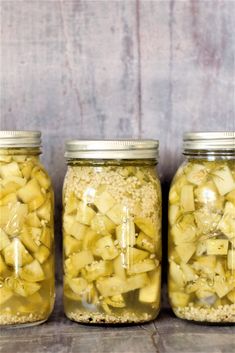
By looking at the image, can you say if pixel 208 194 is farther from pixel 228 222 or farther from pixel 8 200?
pixel 8 200

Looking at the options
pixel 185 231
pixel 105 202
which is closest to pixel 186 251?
pixel 185 231

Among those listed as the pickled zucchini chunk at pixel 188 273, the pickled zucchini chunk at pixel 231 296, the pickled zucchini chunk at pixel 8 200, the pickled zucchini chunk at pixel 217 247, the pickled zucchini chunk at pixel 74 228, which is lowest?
the pickled zucchini chunk at pixel 231 296

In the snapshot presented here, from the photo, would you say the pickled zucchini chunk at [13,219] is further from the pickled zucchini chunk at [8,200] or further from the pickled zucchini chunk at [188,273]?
the pickled zucchini chunk at [188,273]

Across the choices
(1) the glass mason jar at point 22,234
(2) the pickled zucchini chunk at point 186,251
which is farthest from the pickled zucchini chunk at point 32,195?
(2) the pickled zucchini chunk at point 186,251

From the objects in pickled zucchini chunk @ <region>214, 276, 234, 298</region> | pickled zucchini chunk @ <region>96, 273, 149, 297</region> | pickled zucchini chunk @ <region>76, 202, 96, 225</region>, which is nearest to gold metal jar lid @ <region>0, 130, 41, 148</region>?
pickled zucchini chunk @ <region>76, 202, 96, 225</region>

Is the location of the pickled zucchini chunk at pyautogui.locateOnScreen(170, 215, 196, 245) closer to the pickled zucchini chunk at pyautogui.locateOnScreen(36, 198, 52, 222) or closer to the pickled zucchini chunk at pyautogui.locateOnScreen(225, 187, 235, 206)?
the pickled zucchini chunk at pyautogui.locateOnScreen(225, 187, 235, 206)

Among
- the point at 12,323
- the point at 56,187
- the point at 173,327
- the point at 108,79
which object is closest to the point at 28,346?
the point at 12,323
